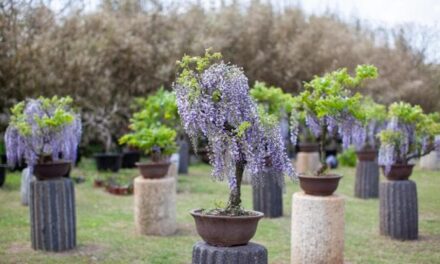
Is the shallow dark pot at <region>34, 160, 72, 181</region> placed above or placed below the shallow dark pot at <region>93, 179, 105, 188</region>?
above

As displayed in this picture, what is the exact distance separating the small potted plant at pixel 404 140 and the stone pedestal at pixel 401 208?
15 centimetres

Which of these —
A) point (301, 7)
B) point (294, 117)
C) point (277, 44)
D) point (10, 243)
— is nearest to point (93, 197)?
point (10, 243)

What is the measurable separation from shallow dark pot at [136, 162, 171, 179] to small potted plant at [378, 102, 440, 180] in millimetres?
2621

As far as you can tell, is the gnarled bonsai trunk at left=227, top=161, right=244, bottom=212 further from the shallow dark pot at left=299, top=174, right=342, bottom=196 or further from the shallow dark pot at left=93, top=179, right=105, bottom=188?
the shallow dark pot at left=93, top=179, right=105, bottom=188

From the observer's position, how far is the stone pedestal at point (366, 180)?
32.2 ft

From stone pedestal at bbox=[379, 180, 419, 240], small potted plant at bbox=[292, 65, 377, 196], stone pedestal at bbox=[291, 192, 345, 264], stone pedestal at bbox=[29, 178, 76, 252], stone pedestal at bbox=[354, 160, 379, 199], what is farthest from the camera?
stone pedestal at bbox=[354, 160, 379, 199]

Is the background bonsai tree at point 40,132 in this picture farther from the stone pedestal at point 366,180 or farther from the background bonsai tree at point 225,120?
the stone pedestal at point 366,180

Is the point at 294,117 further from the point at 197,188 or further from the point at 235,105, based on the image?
the point at 197,188

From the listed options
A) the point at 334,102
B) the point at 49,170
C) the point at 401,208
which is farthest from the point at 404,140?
the point at 49,170

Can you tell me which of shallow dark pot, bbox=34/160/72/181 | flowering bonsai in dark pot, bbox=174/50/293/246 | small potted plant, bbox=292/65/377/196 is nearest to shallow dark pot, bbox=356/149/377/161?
small potted plant, bbox=292/65/377/196

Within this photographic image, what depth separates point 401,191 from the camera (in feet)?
21.3

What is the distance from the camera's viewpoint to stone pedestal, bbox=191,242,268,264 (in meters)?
3.54

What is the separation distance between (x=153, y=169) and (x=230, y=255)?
11.3 feet

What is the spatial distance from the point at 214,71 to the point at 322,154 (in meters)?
2.26
